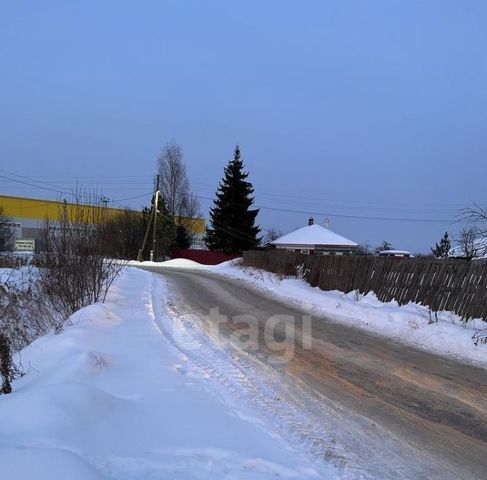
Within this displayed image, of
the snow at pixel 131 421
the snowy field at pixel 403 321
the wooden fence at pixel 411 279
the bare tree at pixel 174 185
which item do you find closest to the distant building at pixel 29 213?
the bare tree at pixel 174 185

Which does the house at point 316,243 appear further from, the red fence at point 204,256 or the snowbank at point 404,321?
the snowbank at point 404,321

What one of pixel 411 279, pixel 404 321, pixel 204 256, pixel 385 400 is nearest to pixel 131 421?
pixel 385 400

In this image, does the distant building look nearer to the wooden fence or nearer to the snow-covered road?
the wooden fence

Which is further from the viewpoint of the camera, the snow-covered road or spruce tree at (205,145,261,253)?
spruce tree at (205,145,261,253)

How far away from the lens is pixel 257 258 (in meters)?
32.1

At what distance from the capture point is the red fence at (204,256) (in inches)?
2061

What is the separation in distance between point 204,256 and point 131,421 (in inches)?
1935

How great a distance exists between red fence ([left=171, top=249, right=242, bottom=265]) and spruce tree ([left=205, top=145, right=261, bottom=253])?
93.7 inches

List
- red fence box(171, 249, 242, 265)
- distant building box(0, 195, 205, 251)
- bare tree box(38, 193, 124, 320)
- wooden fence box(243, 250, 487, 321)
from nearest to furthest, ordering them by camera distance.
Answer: bare tree box(38, 193, 124, 320), wooden fence box(243, 250, 487, 321), red fence box(171, 249, 242, 265), distant building box(0, 195, 205, 251)

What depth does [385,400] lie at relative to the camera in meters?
6.39

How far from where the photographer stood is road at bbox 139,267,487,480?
4672mm

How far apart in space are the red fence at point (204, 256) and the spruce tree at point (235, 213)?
2379 mm

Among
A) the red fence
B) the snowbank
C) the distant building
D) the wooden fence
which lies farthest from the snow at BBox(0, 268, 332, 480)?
the distant building

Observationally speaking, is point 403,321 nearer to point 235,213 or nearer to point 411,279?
point 411,279
